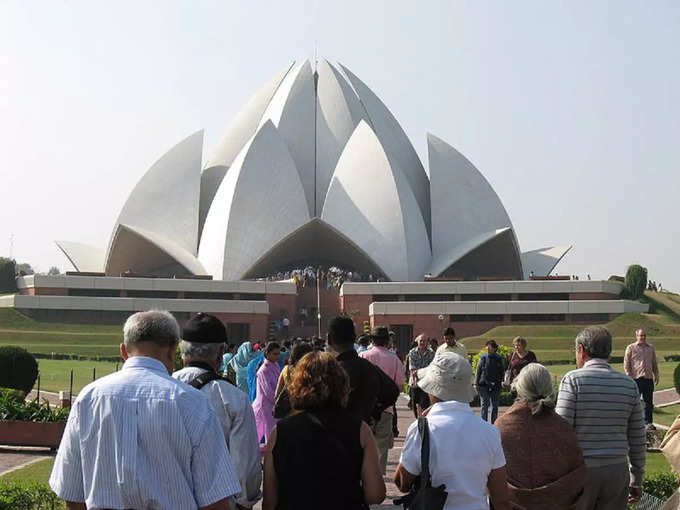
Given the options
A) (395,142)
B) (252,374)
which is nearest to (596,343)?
(252,374)

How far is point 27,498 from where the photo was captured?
5.25 meters

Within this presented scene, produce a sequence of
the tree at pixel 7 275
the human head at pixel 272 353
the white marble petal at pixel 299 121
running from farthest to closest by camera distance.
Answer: the white marble petal at pixel 299 121
the tree at pixel 7 275
the human head at pixel 272 353

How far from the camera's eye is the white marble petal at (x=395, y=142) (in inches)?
1569

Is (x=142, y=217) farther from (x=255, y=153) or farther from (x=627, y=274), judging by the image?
(x=627, y=274)

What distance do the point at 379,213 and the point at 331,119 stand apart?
22.0ft

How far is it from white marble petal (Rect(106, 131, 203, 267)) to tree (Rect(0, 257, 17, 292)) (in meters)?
4.01

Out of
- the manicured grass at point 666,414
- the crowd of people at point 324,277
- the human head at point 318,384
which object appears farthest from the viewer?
the crowd of people at point 324,277

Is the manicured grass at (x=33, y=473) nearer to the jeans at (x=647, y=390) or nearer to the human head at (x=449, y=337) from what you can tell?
the human head at (x=449, y=337)

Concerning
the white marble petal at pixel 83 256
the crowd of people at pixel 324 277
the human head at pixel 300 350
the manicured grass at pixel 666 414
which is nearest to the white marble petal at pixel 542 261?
the crowd of people at pixel 324 277

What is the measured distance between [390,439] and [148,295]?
26.5 m

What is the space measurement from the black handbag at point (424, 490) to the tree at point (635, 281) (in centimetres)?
3169

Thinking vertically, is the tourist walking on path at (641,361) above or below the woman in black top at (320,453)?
below

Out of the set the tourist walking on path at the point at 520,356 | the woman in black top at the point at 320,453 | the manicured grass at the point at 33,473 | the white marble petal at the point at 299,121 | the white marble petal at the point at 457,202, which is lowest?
the manicured grass at the point at 33,473

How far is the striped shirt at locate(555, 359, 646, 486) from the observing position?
4.06 meters
